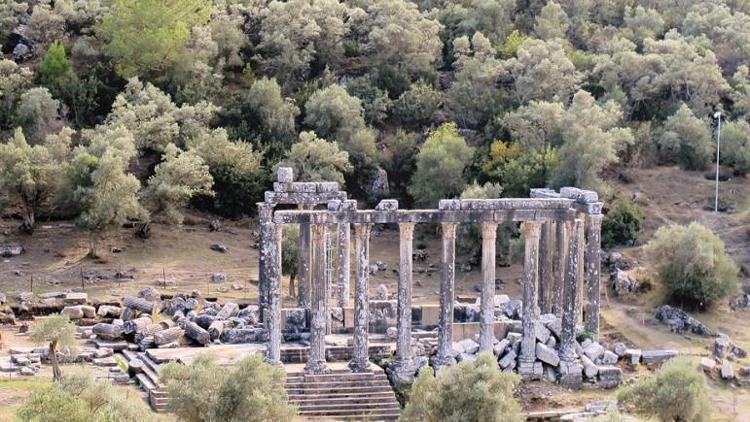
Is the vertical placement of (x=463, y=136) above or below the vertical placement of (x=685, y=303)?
above

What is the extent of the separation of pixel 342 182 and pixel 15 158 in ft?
60.7

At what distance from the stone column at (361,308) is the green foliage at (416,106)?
3772 centimetres

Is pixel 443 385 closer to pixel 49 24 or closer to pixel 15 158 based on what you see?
pixel 15 158

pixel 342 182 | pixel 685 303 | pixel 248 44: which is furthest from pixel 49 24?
pixel 685 303

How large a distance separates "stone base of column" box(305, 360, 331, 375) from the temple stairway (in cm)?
21

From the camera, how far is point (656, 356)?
55000 mm

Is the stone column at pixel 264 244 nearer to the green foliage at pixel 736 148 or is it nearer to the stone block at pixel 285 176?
the stone block at pixel 285 176

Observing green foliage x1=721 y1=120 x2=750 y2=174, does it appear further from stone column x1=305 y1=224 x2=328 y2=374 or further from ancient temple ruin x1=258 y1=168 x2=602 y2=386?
stone column x1=305 y1=224 x2=328 y2=374

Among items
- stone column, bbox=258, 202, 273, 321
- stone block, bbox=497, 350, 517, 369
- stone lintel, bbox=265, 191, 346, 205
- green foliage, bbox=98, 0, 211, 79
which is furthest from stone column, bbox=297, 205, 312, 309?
green foliage, bbox=98, 0, 211, 79

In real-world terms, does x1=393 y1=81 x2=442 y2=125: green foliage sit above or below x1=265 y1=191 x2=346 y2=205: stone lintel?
above

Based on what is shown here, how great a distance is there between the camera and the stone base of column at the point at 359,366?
50875 mm

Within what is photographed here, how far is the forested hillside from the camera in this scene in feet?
247

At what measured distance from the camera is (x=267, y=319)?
177 feet

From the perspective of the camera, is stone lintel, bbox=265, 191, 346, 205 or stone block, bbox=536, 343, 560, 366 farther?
stone lintel, bbox=265, 191, 346, 205
